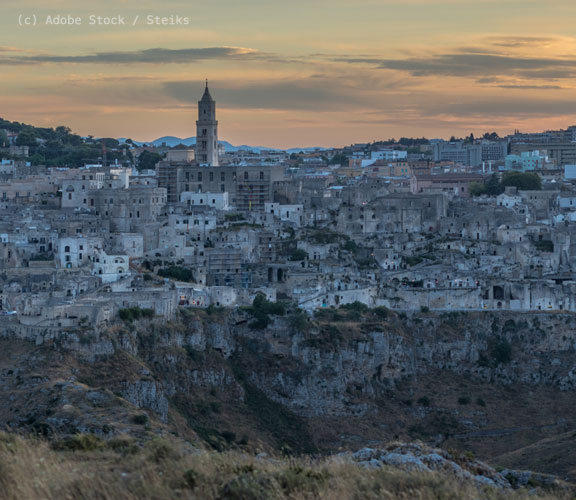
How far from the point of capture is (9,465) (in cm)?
1950

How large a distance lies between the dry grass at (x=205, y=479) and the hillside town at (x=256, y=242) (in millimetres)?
25842

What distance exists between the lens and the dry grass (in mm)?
19156

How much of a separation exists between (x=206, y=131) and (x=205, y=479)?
62027mm

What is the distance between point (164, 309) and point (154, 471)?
30722mm

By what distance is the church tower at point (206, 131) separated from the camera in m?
80.3

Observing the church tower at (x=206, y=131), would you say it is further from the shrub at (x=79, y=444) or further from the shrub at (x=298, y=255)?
the shrub at (x=79, y=444)

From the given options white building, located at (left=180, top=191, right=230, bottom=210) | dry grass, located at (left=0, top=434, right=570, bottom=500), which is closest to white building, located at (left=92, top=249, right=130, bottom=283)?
white building, located at (left=180, top=191, right=230, bottom=210)

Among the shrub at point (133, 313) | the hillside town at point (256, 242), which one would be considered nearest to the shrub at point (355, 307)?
the hillside town at point (256, 242)

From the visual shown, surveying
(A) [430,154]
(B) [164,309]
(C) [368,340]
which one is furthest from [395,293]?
(A) [430,154]

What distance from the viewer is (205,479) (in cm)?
1988

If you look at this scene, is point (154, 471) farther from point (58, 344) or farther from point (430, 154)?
point (430, 154)

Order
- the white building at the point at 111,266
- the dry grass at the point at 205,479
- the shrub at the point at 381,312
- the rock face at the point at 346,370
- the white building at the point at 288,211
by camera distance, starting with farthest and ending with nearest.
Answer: the white building at the point at 288,211 → the shrub at the point at 381,312 → the white building at the point at 111,266 → the rock face at the point at 346,370 → the dry grass at the point at 205,479

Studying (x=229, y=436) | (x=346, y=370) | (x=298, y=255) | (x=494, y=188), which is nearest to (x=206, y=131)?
(x=494, y=188)

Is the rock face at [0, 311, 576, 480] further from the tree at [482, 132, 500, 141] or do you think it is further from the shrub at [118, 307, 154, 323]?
the tree at [482, 132, 500, 141]
